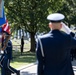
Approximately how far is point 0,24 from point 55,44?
11.3 meters

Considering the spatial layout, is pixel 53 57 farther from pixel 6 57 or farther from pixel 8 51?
pixel 6 57

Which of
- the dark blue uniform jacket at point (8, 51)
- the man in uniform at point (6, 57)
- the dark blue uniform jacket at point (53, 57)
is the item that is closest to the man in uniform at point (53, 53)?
the dark blue uniform jacket at point (53, 57)

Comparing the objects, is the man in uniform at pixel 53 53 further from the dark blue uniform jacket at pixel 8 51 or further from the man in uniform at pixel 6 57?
the dark blue uniform jacket at pixel 8 51

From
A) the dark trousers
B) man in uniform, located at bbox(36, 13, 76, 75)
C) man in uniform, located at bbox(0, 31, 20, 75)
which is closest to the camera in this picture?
man in uniform, located at bbox(36, 13, 76, 75)

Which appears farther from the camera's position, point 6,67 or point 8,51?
point 6,67

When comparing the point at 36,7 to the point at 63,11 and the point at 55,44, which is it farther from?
the point at 55,44

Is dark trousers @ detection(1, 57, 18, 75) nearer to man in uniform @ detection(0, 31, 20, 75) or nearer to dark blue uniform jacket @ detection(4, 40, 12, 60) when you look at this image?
man in uniform @ detection(0, 31, 20, 75)

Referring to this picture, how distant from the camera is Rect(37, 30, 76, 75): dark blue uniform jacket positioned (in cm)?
484

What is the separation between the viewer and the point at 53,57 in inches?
191

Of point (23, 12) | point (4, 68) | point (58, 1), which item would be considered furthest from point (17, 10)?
point (4, 68)

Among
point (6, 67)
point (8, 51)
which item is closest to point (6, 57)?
point (8, 51)

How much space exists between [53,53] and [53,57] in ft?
0.18

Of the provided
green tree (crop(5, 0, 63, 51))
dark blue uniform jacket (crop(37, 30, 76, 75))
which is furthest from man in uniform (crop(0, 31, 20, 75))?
green tree (crop(5, 0, 63, 51))

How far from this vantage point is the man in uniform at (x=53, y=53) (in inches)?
A: 191
